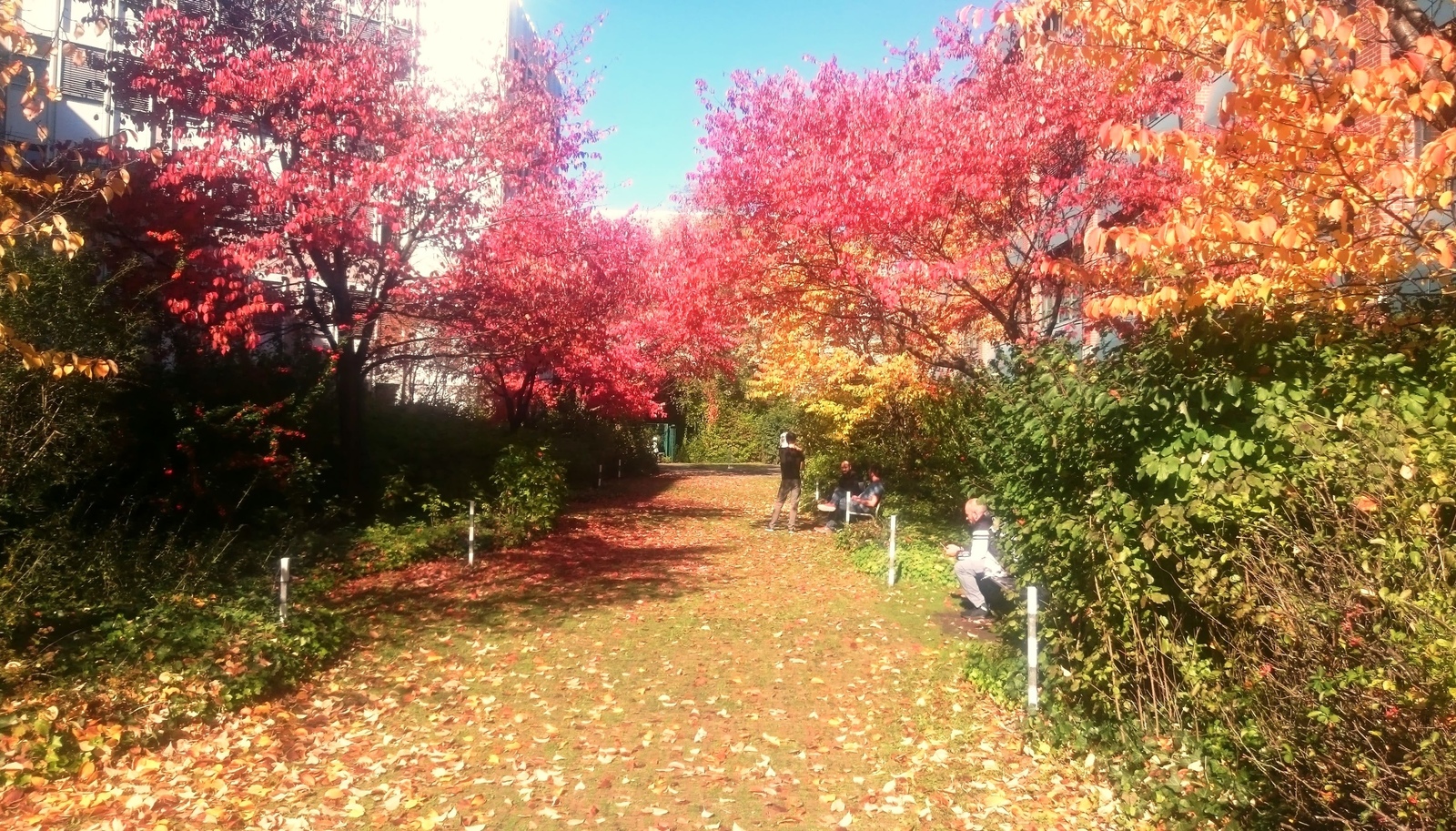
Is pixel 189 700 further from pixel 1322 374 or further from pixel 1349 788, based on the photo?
pixel 1322 374

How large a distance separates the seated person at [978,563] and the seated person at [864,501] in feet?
19.5

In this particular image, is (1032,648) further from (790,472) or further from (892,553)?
(790,472)

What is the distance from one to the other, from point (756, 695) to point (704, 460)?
3556 centimetres

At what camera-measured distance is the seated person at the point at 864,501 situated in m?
15.2

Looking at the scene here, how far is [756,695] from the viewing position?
22.4 ft

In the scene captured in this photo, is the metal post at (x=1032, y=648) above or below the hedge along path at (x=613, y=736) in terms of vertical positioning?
above

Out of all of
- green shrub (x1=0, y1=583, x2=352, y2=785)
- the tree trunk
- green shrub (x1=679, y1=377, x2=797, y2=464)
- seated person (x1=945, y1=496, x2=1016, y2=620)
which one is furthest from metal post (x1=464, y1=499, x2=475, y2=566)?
green shrub (x1=679, y1=377, x2=797, y2=464)

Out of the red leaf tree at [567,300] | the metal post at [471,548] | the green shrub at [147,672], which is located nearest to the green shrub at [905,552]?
the red leaf tree at [567,300]

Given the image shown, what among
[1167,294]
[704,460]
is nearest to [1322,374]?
[1167,294]

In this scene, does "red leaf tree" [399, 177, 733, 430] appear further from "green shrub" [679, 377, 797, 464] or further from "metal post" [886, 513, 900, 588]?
"green shrub" [679, 377, 797, 464]

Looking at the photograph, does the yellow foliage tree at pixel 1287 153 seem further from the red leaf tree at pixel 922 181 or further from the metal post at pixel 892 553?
the metal post at pixel 892 553

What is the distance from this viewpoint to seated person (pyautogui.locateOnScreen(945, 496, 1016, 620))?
850 cm

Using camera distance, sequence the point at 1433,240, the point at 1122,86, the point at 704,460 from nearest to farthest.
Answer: the point at 1433,240 → the point at 1122,86 → the point at 704,460

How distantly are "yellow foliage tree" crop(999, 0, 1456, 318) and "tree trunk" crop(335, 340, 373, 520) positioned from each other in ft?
32.5
